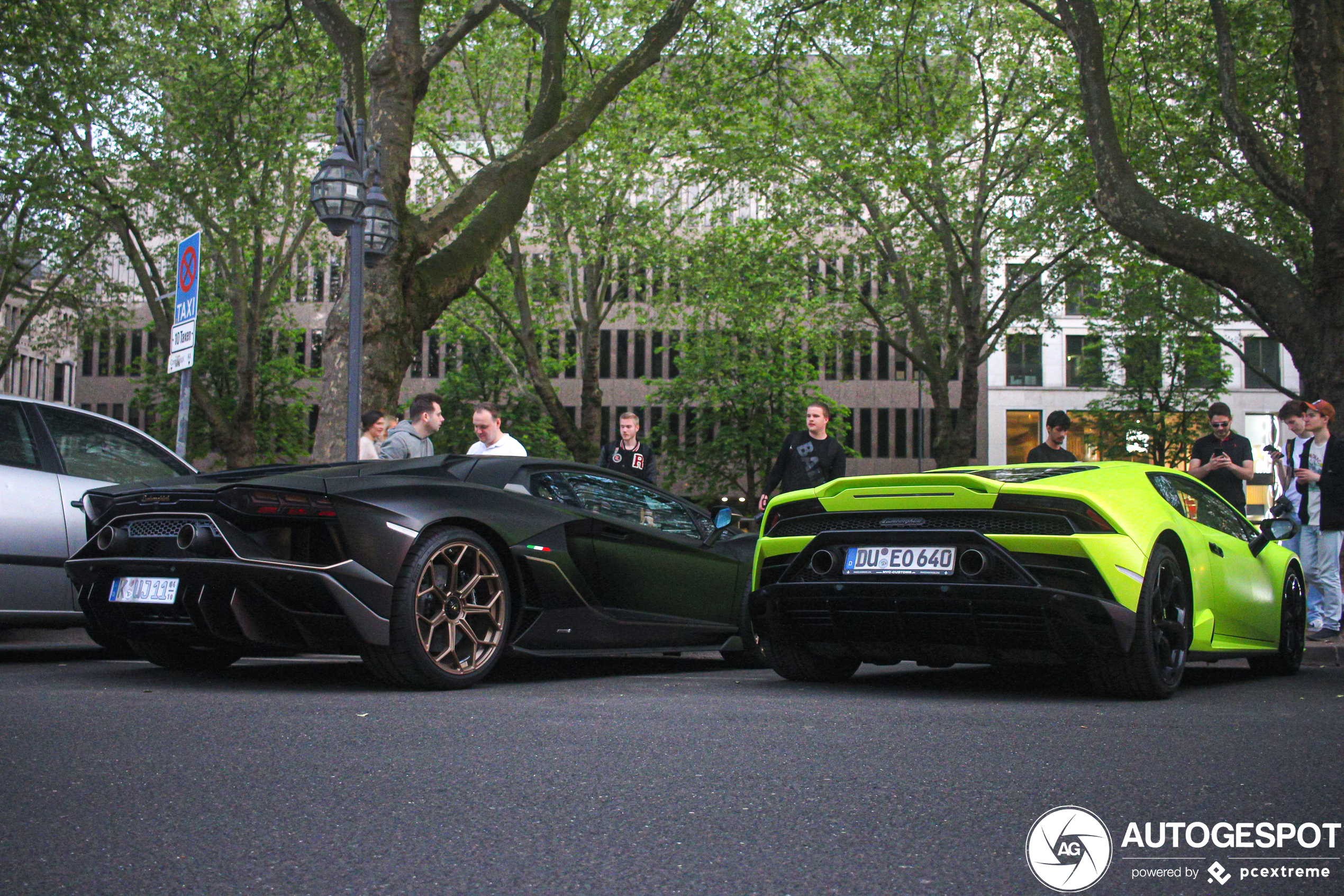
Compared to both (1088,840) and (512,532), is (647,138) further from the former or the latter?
(1088,840)

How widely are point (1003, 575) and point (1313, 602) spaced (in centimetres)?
542

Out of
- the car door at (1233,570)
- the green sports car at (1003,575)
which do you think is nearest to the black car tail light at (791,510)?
the green sports car at (1003,575)

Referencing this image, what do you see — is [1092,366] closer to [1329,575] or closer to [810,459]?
[810,459]

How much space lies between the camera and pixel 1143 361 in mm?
41781

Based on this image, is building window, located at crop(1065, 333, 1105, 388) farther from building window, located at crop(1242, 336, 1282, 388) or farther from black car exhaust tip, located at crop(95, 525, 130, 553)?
black car exhaust tip, located at crop(95, 525, 130, 553)

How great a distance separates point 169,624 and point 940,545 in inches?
140

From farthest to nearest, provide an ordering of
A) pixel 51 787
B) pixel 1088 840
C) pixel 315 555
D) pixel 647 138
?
pixel 647 138 → pixel 315 555 → pixel 51 787 → pixel 1088 840

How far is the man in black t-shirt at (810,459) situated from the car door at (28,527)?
542 centimetres

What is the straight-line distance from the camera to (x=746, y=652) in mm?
8047

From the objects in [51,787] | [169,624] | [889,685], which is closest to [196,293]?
[169,624]

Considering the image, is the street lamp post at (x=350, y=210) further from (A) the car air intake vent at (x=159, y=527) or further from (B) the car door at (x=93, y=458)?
(A) the car air intake vent at (x=159, y=527)

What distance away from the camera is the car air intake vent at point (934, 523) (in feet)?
19.1

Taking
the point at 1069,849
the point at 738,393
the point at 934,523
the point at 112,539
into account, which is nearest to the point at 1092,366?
the point at 738,393

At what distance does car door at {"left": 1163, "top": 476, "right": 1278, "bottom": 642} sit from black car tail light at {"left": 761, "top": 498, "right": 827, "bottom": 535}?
73.4 inches
